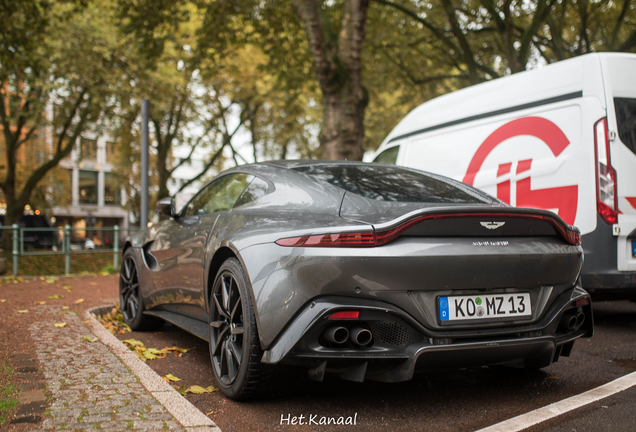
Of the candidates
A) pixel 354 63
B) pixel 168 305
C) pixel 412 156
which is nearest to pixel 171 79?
pixel 354 63

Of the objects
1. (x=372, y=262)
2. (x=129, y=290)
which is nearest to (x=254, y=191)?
(x=372, y=262)

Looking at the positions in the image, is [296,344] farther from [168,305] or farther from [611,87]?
[611,87]

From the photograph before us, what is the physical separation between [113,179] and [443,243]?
39127mm

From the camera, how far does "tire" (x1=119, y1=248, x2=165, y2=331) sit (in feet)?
17.1

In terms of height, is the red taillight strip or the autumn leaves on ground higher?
the red taillight strip

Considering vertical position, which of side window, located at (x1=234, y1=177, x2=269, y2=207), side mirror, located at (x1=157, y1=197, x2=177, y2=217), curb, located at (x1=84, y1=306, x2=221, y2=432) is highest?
side window, located at (x1=234, y1=177, x2=269, y2=207)

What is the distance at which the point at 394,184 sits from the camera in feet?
11.2

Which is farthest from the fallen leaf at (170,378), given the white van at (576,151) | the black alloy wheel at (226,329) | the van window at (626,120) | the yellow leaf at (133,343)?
the van window at (626,120)

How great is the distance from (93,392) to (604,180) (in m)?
4.26

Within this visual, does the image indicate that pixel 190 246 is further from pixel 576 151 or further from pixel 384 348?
pixel 576 151

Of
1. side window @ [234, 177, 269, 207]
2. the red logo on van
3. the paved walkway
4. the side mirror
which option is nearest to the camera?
the paved walkway

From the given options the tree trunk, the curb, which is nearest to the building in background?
the tree trunk

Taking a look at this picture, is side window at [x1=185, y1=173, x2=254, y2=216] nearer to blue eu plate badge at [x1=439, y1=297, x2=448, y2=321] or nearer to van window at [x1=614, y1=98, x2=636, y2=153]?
blue eu plate badge at [x1=439, y1=297, x2=448, y2=321]

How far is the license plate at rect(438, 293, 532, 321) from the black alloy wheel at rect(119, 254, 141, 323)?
132 inches
